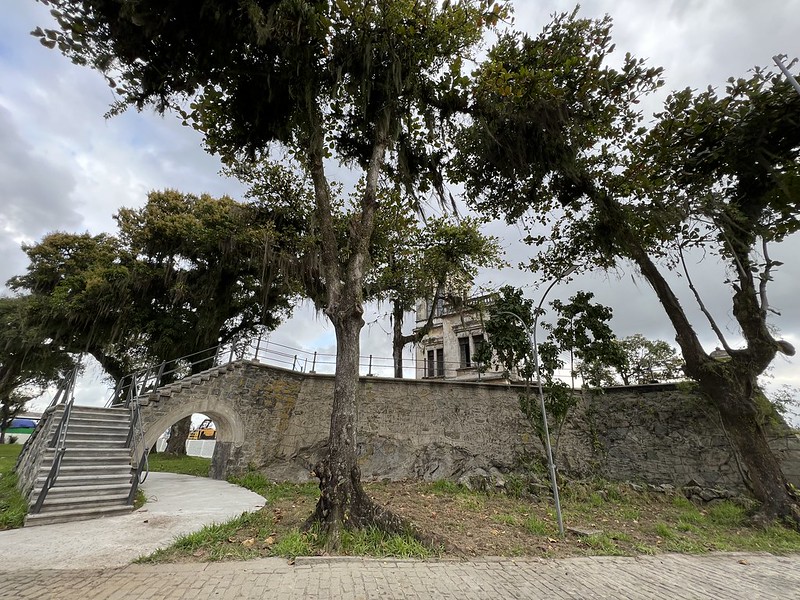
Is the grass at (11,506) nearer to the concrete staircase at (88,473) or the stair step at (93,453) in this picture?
the concrete staircase at (88,473)

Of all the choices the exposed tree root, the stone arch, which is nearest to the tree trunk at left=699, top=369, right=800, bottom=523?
the exposed tree root

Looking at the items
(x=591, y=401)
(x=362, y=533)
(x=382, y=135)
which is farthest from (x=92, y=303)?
(x=591, y=401)

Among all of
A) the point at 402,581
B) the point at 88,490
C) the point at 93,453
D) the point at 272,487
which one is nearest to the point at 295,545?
the point at 402,581

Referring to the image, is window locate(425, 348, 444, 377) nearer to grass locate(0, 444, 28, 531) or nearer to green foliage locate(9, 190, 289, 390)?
green foliage locate(9, 190, 289, 390)

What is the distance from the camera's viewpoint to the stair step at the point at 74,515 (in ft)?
18.0

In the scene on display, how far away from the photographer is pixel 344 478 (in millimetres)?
5078

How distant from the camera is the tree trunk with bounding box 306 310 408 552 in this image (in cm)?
486

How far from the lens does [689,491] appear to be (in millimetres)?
9500

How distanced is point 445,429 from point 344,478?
7886 millimetres

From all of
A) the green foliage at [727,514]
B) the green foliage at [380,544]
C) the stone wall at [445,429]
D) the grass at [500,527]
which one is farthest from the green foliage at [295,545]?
the green foliage at [727,514]

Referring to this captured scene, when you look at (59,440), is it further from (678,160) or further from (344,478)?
(678,160)

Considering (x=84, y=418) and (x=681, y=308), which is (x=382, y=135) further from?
(x=84, y=418)

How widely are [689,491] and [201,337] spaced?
61.4 feet

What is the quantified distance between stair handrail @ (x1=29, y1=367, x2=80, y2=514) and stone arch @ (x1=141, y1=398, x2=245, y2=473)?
1.78m
